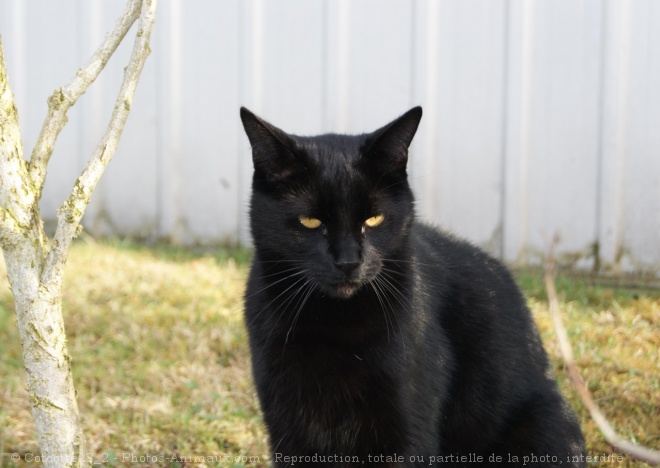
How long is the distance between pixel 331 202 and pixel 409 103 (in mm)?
2596

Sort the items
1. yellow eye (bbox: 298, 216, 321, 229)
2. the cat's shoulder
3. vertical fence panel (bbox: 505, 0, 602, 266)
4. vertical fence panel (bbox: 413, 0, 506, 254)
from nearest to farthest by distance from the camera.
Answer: yellow eye (bbox: 298, 216, 321, 229) → the cat's shoulder → vertical fence panel (bbox: 505, 0, 602, 266) → vertical fence panel (bbox: 413, 0, 506, 254)

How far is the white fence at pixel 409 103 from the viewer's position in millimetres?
4145

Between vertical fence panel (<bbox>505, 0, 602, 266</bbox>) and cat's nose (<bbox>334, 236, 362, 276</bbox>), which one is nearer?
cat's nose (<bbox>334, 236, 362, 276</bbox>)

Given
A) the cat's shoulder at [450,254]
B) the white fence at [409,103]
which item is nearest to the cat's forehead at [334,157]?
the cat's shoulder at [450,254]

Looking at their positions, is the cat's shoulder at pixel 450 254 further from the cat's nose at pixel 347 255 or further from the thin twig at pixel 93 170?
the thin twig at pixel 93 170

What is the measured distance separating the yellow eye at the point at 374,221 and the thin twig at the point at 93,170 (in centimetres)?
66

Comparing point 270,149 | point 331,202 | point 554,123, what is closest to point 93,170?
point 270,149

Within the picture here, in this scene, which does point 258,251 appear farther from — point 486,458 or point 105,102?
point 105,102

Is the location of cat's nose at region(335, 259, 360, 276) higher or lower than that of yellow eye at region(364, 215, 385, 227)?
lower

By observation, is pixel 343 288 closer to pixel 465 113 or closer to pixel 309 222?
pixel 309 222

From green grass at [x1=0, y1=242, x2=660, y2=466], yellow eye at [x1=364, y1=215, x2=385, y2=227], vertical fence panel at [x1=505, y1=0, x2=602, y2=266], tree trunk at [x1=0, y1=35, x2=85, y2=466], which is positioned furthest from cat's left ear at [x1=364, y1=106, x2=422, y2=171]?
vertical fence panel at [x1=505, y1=0, x2=602, y2=266]

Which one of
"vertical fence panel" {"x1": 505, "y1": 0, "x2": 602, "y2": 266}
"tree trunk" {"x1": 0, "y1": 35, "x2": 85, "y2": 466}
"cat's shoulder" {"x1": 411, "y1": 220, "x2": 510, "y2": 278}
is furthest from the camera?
"vertical fence panel" {"x1": 505, "y1": 0, "x2": 602, "y2": 266}

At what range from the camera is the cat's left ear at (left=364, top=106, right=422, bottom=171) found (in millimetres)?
2082

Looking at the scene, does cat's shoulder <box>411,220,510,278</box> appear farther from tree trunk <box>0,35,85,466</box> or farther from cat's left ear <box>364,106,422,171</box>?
tree trunk <box>0,35,85,466</box>
